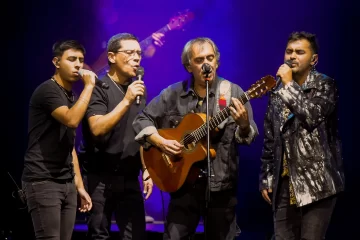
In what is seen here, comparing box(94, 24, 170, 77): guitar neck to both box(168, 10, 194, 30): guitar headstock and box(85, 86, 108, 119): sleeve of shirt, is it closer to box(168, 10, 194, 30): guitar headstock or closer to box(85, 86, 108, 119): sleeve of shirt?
box(168, 10, 194, 30): guitar headstock

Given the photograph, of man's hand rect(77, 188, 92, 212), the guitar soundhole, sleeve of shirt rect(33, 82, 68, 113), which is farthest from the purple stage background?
sleeve of shirt rect(33, 82, 68, 113)

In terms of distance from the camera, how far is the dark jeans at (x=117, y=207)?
4.20 metres

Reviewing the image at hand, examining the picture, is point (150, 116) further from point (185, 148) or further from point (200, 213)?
point (200, 213)

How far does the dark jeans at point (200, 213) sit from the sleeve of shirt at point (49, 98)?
3.41 feet

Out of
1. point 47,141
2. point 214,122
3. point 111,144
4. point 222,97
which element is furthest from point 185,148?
point 47,141

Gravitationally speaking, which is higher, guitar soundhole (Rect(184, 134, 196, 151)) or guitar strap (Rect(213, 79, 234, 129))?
guitar strap (Rect(213, 79, 234, 129))

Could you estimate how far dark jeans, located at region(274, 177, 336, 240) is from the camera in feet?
12.1

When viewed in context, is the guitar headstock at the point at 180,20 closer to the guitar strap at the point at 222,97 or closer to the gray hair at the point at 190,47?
the gray hair at the point at 190,47

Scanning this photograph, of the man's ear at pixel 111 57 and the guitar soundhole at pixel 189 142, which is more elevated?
the man's ear at pixel 111 57

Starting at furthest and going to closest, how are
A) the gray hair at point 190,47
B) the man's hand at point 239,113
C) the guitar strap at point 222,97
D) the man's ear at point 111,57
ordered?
the man's ear at point 111,57
the gray hair at point 190,47
the guitar strap at point 222,97
the man's hand at point 239,113

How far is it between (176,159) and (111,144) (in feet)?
1.91

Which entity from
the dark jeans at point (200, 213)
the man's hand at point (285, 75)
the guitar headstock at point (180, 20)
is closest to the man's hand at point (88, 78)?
the dark jeans at point (200, 213)

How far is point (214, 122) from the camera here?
3.78 m

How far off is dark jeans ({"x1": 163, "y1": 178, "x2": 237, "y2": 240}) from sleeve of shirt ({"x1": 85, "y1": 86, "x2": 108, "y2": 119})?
2.92 ft
